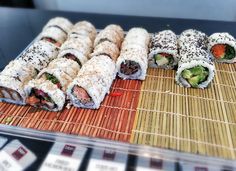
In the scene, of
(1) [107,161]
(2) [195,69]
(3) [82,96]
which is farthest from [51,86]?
(2) [195,69]

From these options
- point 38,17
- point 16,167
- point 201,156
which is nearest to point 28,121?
point 16,167

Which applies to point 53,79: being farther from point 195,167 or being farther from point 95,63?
point 195,167

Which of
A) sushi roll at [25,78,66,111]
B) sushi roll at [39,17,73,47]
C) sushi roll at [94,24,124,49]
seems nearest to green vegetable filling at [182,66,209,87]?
sushi roll at [94,24,124,49]

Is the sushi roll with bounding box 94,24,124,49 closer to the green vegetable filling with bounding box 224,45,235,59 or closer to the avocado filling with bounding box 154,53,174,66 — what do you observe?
the avocado filling with bounding box 154,53,174,66

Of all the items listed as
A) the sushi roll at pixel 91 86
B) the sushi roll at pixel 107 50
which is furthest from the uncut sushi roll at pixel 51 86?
the sushi roll at pixel 107 50

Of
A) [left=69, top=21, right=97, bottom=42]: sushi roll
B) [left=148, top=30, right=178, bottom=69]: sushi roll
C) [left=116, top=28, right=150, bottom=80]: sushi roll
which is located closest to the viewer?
[left=116, top=28, right=150, bottom=80]: sushi roll

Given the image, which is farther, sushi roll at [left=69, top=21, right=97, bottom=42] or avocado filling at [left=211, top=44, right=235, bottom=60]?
sushi roll at [left=69, top=21, right=97, bottom=42]

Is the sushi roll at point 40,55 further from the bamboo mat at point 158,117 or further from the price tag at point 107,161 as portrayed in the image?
the price tag at point 107,161

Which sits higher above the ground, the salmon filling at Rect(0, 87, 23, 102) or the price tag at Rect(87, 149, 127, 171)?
the salmon filling at Rect(0, 87, 23, 102)
